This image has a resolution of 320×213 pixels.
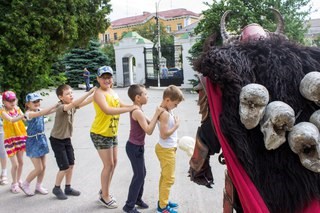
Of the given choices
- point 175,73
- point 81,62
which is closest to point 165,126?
point 175,73

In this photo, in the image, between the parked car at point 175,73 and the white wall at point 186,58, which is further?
the parked car at point 175,73

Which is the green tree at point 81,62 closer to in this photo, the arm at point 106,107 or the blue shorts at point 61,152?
the blue shorts at point 61,152

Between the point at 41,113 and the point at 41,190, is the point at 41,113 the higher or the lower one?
the higher one

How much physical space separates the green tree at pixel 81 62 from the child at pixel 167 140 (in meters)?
24.0

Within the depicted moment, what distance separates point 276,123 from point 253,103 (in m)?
0.13

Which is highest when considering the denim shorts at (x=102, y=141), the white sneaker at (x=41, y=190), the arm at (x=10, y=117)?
the arm at (x=10, y=117)

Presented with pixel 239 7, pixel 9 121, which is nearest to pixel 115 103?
pixel 9 121

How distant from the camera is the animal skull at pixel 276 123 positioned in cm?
158

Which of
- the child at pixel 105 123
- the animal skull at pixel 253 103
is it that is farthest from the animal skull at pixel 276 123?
the child at pixel 105 123

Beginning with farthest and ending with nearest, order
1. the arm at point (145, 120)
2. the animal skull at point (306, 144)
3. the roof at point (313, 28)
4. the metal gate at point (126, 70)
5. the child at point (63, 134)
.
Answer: the metal gate at point (126, 70) < the roof at point (313, 28) < the child at point (63, 134) < the arm at point (145, 120) < the animal skull at point (306, 144)

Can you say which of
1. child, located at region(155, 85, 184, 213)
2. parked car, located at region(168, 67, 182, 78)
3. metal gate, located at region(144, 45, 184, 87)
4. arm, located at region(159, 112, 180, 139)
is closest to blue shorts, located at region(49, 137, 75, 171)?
child, located at region(155, 85, 184, 213)

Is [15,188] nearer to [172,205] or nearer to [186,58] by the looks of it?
[172,205]

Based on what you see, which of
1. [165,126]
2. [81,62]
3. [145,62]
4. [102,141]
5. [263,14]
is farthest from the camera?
[81,62]

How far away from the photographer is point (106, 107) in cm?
377
